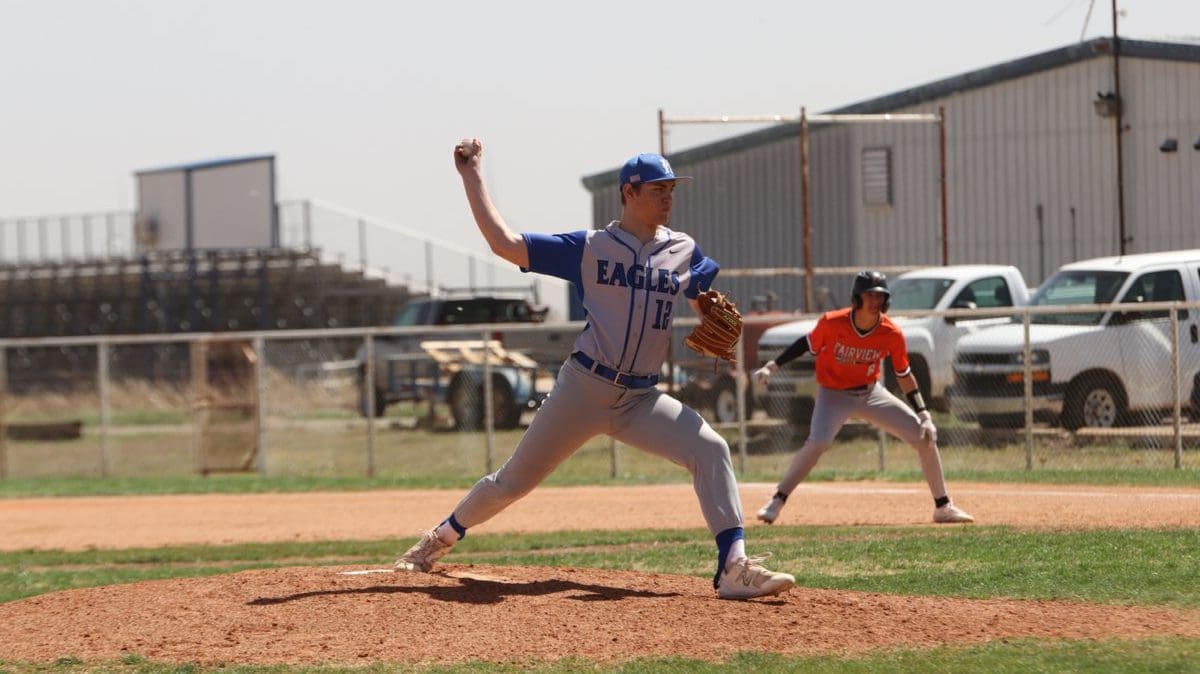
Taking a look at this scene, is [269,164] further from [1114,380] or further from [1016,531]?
[1016,531]

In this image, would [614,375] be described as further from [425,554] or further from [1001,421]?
[1001,421]

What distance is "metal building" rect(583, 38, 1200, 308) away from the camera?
25.0m

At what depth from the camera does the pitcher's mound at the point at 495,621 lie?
7230mm

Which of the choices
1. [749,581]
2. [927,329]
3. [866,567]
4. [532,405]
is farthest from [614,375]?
[532,405]

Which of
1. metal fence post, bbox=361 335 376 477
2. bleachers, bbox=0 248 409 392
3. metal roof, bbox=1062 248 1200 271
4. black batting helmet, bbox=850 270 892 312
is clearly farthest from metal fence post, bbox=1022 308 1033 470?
bleachers, bbox=0 248 409 392

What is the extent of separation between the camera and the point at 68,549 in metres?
14.4

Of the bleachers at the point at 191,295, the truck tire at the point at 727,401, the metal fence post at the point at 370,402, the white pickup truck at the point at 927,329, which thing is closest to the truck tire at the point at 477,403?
the metal fence post at the point at 370,402

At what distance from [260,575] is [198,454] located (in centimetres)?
1404

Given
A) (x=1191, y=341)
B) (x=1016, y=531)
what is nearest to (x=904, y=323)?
(x=1191, y=341)

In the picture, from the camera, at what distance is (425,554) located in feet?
29.2

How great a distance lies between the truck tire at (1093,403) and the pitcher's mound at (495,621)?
10.4 metres

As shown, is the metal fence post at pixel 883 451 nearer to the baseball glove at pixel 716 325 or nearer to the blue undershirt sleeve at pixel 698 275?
the baseball glove at pixel 716 325

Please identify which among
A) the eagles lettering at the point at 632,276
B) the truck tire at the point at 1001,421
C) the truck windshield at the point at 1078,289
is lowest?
the truck tire at the point at 1001,421

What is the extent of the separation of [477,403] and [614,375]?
569 inches
